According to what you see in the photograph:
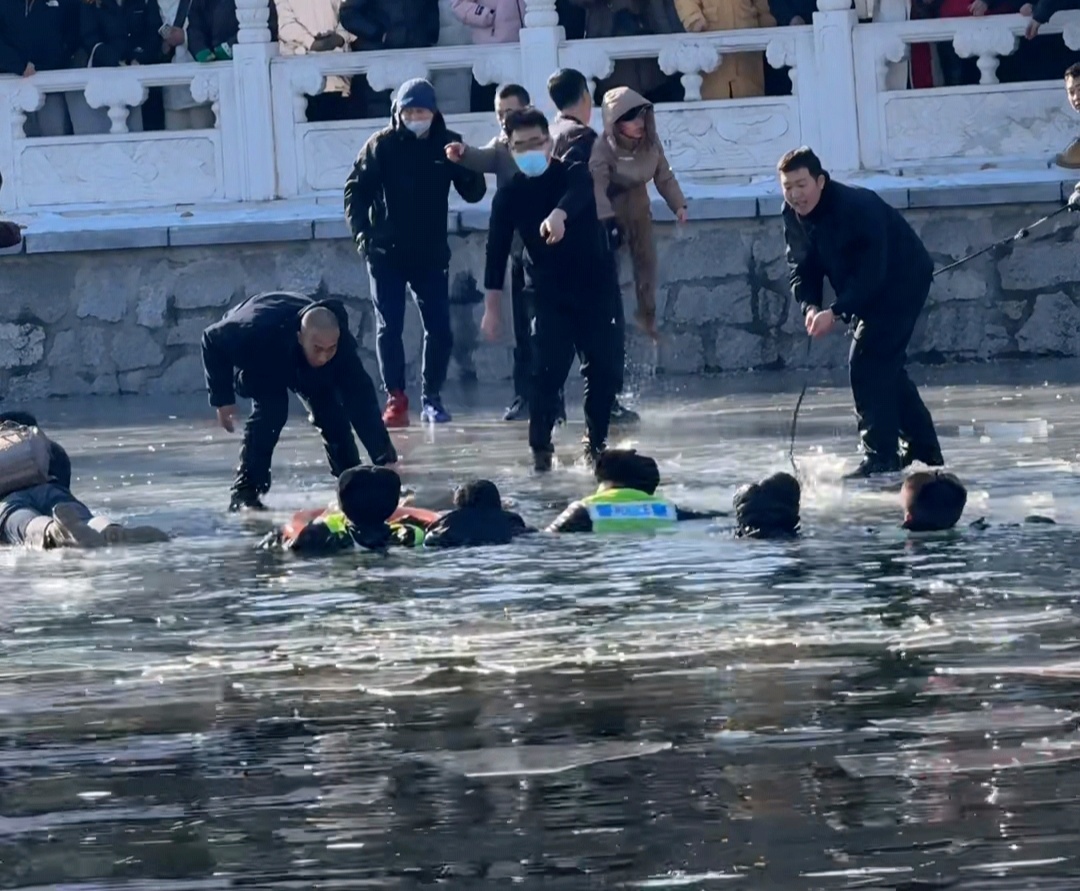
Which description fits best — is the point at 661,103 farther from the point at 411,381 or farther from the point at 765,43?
the point at 411,381

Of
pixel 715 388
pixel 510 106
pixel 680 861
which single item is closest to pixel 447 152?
pixel 510 106

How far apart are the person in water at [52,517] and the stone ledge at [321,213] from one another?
19.5ft

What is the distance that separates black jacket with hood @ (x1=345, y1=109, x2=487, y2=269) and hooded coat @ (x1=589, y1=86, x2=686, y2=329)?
82 cm

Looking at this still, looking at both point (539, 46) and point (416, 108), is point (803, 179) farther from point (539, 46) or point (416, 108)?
point (539, 46)

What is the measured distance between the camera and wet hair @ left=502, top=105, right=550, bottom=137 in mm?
11531

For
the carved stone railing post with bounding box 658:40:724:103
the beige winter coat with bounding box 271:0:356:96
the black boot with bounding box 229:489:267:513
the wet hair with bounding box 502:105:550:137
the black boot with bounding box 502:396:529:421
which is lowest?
the black boot with bounding box 502:396:529:421

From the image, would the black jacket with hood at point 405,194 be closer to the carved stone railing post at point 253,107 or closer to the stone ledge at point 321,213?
the stone ledge at point 321,213

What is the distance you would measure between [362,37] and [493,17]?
2.60 feet

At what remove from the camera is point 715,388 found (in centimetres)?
1555

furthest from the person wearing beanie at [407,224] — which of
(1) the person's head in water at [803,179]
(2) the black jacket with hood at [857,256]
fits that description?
(1) the person's head in water at [803,179]

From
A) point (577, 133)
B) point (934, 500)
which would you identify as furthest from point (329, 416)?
point (934, 500)

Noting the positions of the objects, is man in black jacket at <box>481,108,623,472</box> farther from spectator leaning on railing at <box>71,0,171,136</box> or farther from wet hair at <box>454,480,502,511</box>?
spectator leaning on railing at <box>71,0,171,136</box>

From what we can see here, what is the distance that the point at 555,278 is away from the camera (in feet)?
38.2

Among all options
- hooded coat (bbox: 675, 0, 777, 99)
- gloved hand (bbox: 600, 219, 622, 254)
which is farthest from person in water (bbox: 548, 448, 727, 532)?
hooded coat (bbox: 675, 0, 777, 99)
